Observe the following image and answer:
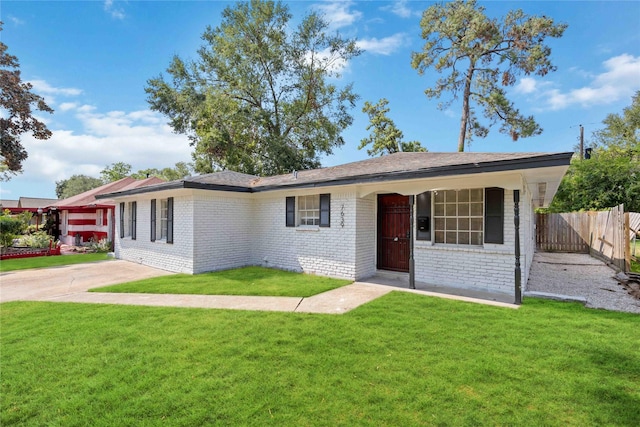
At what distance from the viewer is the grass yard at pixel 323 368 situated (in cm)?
254

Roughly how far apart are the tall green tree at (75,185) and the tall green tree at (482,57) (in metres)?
60.6

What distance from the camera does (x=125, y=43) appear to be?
10.9m

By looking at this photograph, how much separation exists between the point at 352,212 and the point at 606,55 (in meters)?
17.6

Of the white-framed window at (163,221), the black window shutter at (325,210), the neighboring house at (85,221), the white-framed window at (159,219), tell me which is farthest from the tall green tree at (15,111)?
the black window shutter at (325,210)

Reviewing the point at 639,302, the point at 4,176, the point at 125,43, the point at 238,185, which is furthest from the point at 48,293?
the point at 4,176

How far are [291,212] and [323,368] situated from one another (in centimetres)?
648

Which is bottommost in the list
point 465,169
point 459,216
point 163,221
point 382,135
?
point 163,221

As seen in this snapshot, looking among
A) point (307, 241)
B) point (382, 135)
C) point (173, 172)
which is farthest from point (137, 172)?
point (307, 241)

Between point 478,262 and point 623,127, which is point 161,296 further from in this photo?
point 623,127

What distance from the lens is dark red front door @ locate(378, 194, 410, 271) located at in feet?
26.8

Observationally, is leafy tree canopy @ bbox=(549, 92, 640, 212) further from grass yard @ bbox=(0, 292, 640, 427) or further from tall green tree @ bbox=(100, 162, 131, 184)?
tall green tree @ bbox=(100, 162, 131, 184)

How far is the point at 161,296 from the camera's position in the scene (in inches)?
252

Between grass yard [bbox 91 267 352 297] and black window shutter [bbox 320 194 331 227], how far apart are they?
1563 mm

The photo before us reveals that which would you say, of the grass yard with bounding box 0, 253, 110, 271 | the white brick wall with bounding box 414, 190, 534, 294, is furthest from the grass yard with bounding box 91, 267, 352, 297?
the grass yard with bounding box 0, 253, 110, 271
